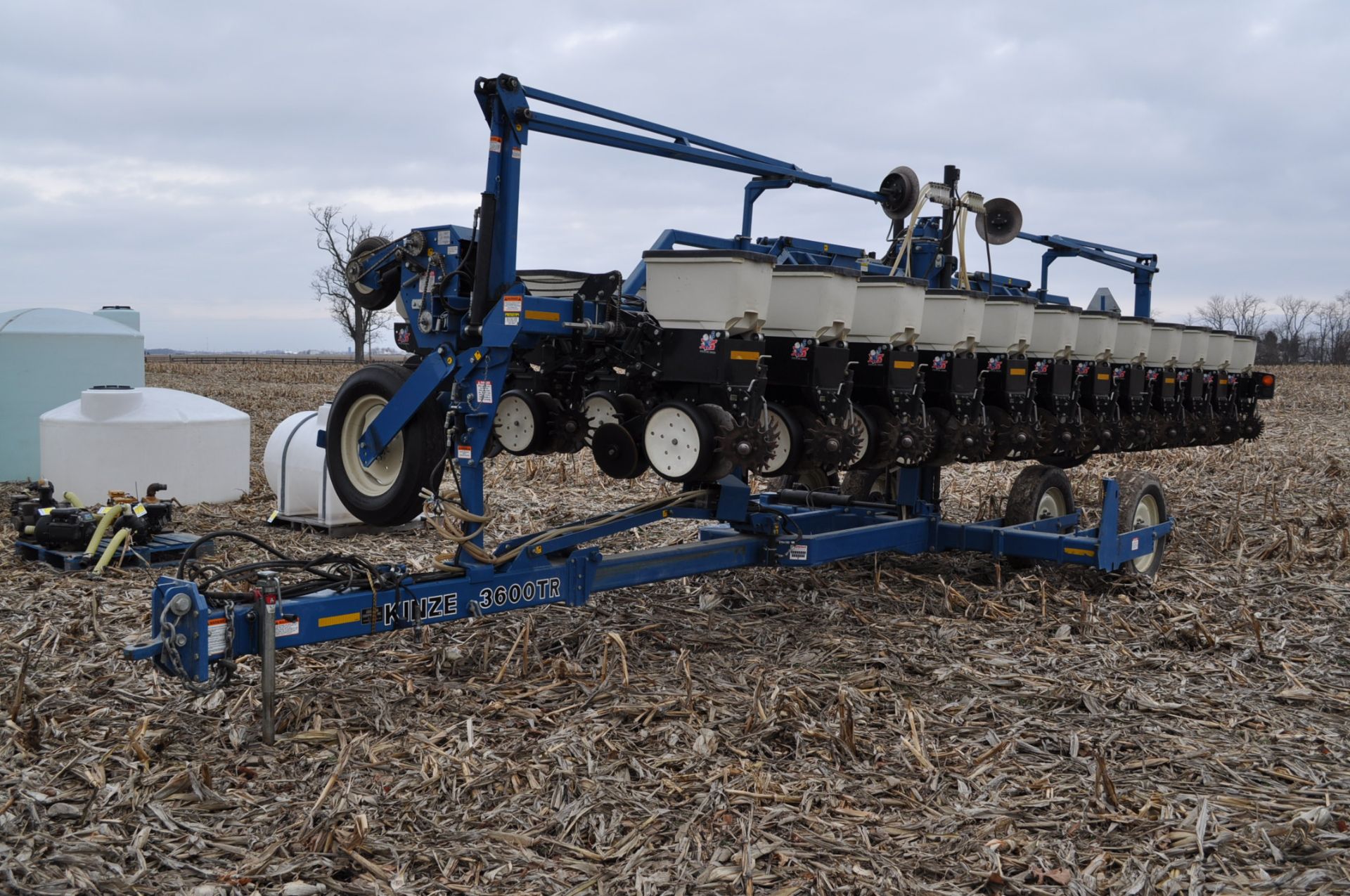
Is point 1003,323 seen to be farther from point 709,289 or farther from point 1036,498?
point 709,289

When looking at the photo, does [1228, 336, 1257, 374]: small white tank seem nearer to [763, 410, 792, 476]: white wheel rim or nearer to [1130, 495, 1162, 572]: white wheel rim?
[1130, 495, 1162, 572]: white wheel rim

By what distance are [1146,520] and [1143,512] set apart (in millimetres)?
100

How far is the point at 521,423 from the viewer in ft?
22.4

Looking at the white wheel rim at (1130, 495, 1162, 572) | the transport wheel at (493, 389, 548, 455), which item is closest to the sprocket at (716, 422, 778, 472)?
the transport wheel at (493, 389, 548, 455)

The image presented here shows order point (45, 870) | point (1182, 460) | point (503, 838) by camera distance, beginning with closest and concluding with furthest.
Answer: point (45, 870) → point (503, 838) → point (1182, 460)

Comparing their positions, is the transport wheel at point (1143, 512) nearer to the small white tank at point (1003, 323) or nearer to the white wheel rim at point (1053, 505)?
the white wheel rim at point (1053, 505)

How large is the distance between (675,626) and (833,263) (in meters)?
3.61

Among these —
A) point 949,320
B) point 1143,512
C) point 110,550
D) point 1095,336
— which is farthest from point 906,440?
point 110,550

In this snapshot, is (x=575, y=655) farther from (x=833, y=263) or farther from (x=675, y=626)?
(x=833, y=263)

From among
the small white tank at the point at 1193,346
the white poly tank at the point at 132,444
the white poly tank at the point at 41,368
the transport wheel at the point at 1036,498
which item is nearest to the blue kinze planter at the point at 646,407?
the transport wheel at the point at 1036,498

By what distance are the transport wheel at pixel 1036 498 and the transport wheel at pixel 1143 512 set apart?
1.61 feet

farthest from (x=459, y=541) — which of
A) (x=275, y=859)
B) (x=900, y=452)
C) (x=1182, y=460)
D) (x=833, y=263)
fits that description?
(x=1182, y=460)

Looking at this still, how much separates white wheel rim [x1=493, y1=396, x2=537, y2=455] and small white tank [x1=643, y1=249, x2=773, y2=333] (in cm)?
112

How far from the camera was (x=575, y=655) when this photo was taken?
21.1 ft
